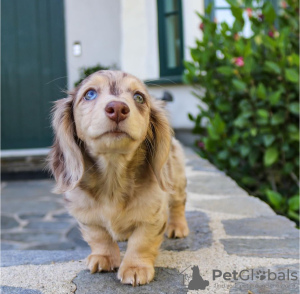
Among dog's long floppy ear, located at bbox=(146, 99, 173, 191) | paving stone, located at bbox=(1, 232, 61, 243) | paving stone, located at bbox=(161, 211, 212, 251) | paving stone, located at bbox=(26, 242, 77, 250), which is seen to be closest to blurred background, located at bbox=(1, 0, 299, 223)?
paving stone, located at bbox=(161, 211, 212, 251)

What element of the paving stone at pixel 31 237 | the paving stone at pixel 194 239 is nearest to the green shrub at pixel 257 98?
the paving stone at pixel 194 239

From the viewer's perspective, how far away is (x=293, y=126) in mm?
3834

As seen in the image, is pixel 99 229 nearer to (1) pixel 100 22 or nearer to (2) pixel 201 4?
(2) pixel 201 4

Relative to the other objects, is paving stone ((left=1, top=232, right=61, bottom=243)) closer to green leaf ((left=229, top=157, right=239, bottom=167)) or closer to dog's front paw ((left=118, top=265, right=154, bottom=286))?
green leaf ((left=229, top=157, right=239, bottom=167))

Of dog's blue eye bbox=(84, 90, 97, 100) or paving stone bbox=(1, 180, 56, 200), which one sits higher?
dog's blue eye bbox=(84, 90, 97, 100)

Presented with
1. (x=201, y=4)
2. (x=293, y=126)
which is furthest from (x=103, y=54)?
(x=293, y=126)

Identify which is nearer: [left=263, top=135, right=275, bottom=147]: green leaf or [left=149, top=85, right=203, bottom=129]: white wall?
[left=263, top=135, right=275, bottom=147]: green leaf

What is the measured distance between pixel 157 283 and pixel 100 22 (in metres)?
5.74

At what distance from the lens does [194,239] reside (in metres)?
2.21

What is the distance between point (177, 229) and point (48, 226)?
6.62ft

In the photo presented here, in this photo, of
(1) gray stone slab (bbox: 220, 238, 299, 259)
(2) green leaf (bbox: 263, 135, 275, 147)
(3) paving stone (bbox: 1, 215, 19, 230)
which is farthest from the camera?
(3) paving stone (bbox: 1, 215, 19, 230)

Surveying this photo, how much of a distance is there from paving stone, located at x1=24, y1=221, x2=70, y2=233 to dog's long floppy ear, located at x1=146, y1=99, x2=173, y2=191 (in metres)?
2.23

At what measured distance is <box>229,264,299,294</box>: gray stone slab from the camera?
1576mm

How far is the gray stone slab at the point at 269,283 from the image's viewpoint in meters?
1.58
